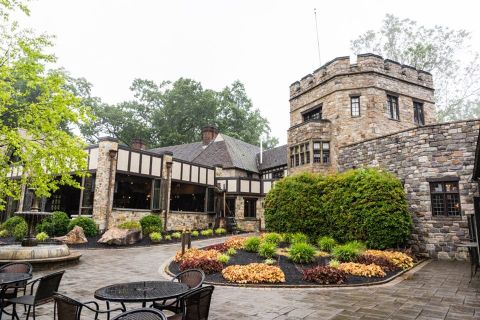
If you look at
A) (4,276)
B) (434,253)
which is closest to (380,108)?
(434,253)

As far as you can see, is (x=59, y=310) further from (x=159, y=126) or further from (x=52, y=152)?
(x=159, y=126)

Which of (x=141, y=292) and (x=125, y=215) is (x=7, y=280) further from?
(x=125, y=215)

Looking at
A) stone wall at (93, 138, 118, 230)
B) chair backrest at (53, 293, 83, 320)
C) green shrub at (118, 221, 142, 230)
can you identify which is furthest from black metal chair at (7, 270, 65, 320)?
stone wall at (93, 138, 118, 230)

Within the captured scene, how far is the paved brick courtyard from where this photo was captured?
17.1ft

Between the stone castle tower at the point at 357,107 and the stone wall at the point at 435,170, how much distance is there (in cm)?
337

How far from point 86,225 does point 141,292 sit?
46.3 feet

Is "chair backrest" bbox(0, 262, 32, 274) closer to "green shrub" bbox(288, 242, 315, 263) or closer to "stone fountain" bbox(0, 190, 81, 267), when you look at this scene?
"stone fountain" bbox(0, 190, 81, 267)

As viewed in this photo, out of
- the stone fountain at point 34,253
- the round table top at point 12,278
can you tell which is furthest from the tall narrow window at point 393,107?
the round table top at point 12,278

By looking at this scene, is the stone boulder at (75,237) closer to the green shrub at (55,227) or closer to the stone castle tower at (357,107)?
the green shrub at (55,227)

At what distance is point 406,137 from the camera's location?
14023mm

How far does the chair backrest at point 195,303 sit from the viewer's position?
3.41 metres

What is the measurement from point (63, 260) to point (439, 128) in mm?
15020

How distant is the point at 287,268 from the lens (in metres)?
9.25

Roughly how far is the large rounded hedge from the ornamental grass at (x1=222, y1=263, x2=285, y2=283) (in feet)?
19.0
